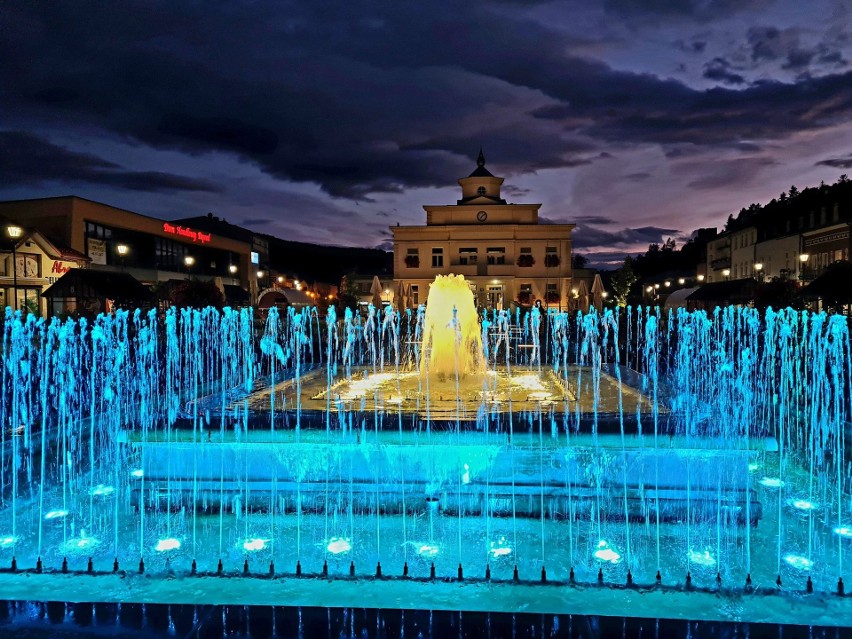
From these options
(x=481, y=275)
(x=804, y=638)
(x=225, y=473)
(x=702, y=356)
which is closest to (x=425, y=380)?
(x=225, y=473)

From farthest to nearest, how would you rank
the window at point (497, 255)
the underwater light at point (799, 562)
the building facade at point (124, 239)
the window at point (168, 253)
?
the window at point (497, 255) → the window at point (168, 253) → the building facade at point (124, 239) → the underwater light at point (799, 562)

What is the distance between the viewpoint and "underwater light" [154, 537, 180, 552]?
6.06 meters

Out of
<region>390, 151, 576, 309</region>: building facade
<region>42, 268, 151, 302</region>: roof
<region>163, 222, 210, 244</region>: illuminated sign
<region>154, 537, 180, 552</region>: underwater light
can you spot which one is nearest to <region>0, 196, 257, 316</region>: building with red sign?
<region>163, 222, 210, 244</region>: illuminated sign

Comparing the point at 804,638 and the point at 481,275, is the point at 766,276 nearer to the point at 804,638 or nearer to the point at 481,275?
the point at 481,275

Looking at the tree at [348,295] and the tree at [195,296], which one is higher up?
the tree at [348,295]

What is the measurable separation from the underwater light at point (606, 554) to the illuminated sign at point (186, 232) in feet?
153

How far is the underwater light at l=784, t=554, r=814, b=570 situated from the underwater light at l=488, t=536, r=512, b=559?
8.58 feet

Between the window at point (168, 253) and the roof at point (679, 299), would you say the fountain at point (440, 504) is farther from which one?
the roof at point (679, 299)

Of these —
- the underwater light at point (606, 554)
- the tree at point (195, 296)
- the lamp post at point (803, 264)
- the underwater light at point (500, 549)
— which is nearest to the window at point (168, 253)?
the tree at point (195, 296)

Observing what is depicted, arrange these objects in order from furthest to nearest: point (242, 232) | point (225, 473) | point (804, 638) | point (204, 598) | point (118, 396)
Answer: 1. point (242, 232)
2. point (118, 396)
3. point (225, 473)
4. point (204, 598)
5. point (804, 638)

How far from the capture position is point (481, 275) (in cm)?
4856

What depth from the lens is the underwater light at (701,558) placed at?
5707 mm

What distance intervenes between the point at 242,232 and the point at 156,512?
245 ft

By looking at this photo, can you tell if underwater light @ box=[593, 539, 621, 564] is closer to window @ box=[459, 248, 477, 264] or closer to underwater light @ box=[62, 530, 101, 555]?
underwater light @ box=[62, 530, 101, 555]
